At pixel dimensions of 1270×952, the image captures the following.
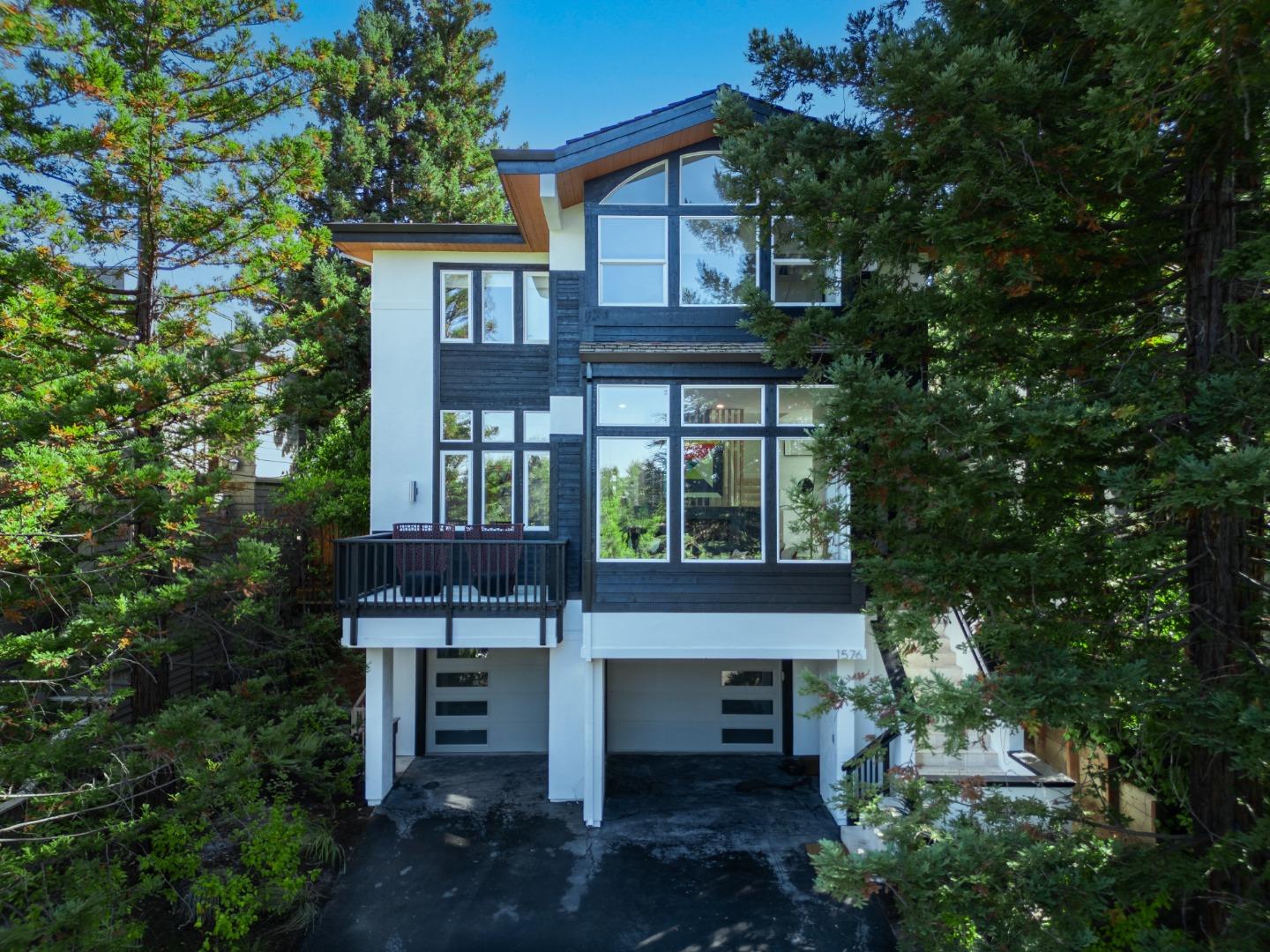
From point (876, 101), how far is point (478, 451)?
6554 millimetres

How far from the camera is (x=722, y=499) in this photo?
293 inches

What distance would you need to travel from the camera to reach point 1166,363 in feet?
14.8

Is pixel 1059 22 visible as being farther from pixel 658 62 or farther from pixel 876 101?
pixel 658 62

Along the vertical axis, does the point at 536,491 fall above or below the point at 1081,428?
below

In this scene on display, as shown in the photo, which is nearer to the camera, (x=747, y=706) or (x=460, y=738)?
(x=460, y=738)

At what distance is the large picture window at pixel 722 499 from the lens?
7.43m

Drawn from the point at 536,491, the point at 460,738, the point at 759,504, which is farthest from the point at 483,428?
the point at 460,738

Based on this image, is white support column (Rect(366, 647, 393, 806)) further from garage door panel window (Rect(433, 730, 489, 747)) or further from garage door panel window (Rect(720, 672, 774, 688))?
garage door panel window (Rect(720, 672, 774, 688))

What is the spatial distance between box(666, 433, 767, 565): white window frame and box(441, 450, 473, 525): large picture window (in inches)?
135

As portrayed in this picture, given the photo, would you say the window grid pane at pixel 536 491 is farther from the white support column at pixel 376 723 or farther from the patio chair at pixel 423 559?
the white support column at pixel 376 723

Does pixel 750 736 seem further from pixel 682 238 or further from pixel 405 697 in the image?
pixel 682 238

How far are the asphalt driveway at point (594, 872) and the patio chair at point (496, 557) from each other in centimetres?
272

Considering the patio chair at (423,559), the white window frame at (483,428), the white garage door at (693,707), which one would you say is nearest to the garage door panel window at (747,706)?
the white garage door at (693,707)

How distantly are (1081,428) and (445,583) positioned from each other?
258 inches
